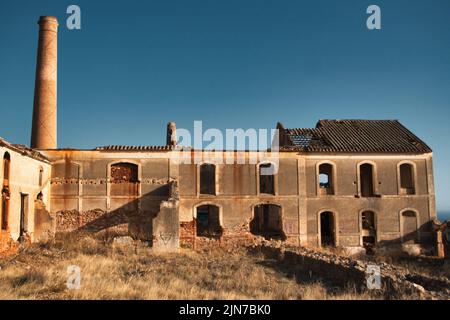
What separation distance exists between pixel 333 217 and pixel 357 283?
10743 mm

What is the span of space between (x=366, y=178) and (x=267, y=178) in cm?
569

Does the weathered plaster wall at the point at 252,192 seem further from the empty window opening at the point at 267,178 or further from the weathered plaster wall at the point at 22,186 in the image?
the weathered plaster wall at the point at 22,186

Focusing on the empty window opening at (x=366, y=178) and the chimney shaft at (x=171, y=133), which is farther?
the chimney shaft at (x=171, y=133)

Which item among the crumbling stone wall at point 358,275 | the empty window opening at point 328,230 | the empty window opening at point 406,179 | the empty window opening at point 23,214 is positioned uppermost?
the empty window opening at point 406,179

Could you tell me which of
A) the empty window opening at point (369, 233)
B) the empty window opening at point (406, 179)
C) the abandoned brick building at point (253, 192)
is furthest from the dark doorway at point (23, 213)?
the empty window opening at point (406, 179)

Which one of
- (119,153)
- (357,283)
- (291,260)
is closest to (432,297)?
(357,283)

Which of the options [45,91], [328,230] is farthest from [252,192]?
[45,91]

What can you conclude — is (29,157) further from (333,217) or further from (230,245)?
(333,217)

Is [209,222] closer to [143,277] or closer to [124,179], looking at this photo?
[124,179]

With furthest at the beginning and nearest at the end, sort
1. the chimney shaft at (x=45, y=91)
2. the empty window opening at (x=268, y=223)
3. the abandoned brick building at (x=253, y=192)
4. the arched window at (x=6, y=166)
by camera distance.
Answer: the chimney shaft at (x=45, y=91) → the empty window opening at (x=268, y=223) → the abandoned brick building at (x=253, y=192) → the arched window at (x=6, y=166)

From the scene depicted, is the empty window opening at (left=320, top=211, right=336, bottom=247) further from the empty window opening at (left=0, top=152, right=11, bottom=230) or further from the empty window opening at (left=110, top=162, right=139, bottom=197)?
the empty window opening at (left=0, top=152, right=11, bottom=230)

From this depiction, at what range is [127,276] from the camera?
A: 44.5ft

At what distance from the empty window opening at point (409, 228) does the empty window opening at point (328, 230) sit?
3.76 m

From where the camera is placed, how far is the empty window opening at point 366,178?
25078 mm
